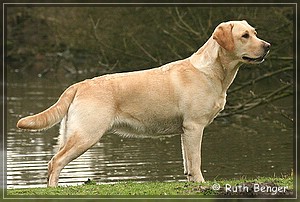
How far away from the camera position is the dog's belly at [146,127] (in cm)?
907

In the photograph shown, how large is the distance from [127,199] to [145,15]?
42.4ft

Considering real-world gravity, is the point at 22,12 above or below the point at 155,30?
above

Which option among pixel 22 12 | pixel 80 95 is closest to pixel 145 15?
pixel 80 95

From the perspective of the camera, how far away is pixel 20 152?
13867mm

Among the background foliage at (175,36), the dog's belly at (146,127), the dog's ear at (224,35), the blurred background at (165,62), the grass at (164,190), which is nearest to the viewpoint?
the grass at (164,190)

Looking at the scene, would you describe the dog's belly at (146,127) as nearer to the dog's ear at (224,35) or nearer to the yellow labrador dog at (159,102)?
the yellow labrador dog at (159,102)

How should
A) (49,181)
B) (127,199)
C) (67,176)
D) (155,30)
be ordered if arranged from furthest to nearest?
(155,30), (67,176), (49,181), (127,199)

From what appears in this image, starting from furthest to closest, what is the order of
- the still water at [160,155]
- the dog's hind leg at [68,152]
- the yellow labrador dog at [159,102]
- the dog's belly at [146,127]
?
the still water at [160,155], the dog's belly at [146,127], the yellow labrador dog at [159,102], the dog's hind leg at [68,152]

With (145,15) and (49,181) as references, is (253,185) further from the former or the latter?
(145,15)

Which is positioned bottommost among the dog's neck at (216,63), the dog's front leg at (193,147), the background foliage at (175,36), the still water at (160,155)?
the still water at (160,155)

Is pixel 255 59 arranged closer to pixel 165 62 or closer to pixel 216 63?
pixel 216 63

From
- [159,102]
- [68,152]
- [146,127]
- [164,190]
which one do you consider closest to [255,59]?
[159,102]

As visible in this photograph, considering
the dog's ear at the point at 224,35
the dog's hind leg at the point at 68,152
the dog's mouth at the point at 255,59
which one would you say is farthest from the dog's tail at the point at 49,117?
the dog's mouth at the point at 255,59

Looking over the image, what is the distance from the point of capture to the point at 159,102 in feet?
29.8
